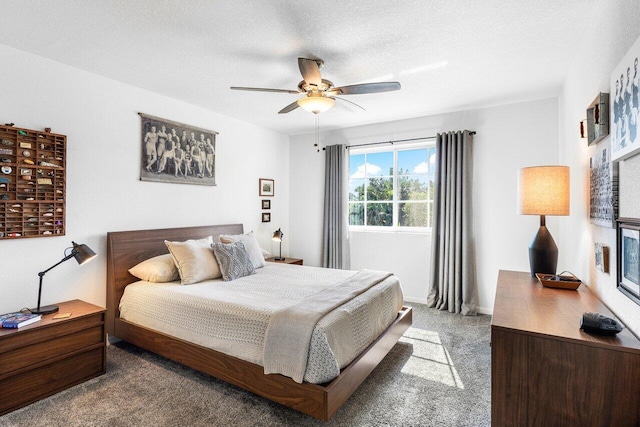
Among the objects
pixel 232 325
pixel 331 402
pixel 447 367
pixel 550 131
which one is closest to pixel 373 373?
pixel 447 367

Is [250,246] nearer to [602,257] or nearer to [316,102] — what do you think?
[316,102]

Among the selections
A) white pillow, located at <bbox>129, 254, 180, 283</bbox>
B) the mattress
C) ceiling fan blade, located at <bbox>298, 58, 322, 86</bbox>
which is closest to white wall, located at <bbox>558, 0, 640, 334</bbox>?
the mattress

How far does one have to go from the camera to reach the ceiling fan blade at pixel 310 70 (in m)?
2.26

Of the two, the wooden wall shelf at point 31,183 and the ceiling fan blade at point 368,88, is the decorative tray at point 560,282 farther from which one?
the wooden wall shelf at point 31,183

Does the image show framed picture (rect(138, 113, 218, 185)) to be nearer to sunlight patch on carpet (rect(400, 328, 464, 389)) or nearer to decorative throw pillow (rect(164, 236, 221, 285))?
decorative throw pillow (rect(164, 236, 221, 285))

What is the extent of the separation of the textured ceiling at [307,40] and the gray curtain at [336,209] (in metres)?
1.62

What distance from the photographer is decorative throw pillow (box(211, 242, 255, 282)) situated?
3162mm

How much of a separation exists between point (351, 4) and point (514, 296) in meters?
2.02

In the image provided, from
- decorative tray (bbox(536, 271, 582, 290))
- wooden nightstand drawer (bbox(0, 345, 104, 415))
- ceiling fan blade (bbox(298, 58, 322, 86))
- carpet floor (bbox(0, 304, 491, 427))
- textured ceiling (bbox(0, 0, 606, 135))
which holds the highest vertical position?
textured ceiling (bbox(0, 0, 606, 135))

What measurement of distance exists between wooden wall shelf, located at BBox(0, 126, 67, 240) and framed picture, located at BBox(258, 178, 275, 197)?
2.56 metres

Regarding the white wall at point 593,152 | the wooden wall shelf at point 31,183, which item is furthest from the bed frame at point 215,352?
the white wall at point 593,152

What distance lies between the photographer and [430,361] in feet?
9.07

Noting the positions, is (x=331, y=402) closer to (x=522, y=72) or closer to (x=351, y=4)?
(x=351, y=4)

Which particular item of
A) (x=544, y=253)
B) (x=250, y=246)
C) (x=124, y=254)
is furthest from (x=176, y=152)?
(x=544, y=253)
